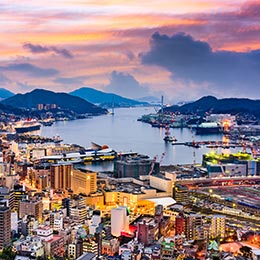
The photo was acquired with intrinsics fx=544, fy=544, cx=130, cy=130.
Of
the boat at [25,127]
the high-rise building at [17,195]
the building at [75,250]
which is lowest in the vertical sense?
the building at [75,250]

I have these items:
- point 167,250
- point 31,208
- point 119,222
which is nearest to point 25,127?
point 31,208

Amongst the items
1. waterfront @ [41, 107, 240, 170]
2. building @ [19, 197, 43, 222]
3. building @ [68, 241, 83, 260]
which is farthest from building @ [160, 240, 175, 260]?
waterfront @ [41, 107, 240, 170]

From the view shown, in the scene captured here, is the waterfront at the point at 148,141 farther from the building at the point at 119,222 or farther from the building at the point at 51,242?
the building at the point at 51,242

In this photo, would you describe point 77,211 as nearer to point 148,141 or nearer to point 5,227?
point 5,227

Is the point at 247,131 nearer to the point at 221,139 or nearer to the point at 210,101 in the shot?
the point at 221,139

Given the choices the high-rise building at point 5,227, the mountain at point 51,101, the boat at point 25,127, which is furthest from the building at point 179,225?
the mountain at point 51,101

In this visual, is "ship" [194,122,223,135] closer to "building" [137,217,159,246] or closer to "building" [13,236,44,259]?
"building" [137,217,159,246]
